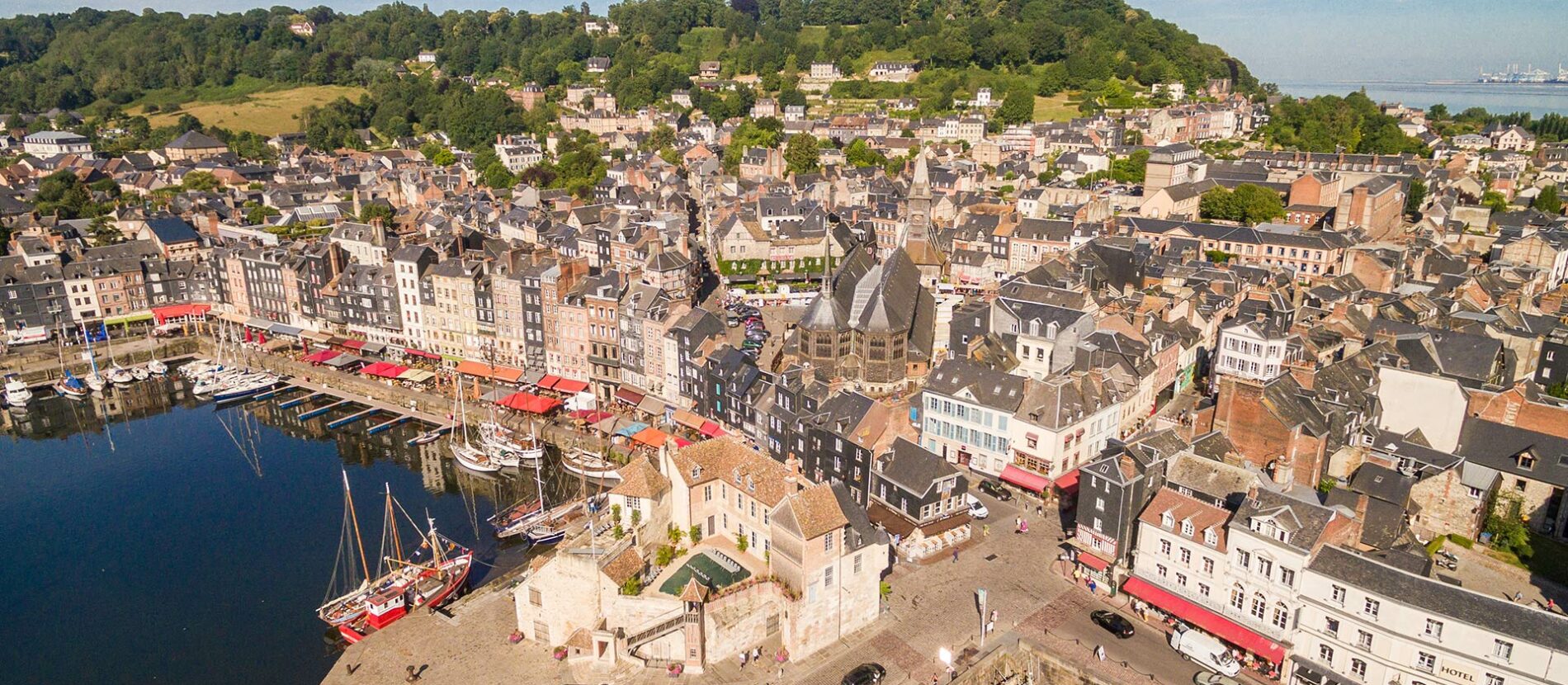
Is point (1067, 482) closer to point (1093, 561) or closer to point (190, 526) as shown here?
point (1093, 561)

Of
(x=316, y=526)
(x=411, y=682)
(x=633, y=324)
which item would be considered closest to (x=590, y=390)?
(x=633, y=324)

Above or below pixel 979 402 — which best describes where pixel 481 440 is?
below

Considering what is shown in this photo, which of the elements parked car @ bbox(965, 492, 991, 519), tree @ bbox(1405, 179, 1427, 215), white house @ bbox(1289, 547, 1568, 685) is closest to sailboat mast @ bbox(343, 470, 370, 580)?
parked car @ bbox(965, 492, 991, 519)

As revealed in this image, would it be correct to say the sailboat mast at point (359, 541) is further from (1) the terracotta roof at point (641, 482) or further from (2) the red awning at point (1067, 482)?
(2) the red awning at point (1067, 482)

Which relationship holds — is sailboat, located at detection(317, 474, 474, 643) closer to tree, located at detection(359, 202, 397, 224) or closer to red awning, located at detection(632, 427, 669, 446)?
red awning, located at detection(632, 427, 669, 446)

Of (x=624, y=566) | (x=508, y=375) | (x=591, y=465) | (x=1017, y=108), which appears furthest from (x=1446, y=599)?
(x=1017, y=108)

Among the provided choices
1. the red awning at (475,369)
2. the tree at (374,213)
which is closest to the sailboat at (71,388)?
the red awning at (475,369)

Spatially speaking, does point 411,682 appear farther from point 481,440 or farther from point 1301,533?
point 1301,533
